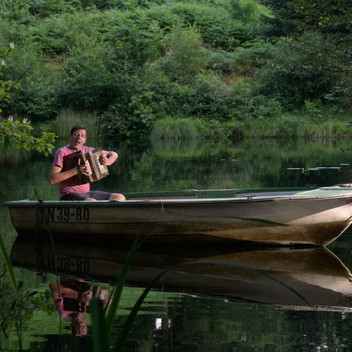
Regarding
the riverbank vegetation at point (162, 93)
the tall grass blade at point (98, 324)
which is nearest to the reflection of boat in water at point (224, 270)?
the tall grass blade at point (98, 324)

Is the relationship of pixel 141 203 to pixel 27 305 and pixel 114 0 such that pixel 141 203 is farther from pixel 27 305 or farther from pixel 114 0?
pixel 114 0

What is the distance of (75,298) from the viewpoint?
14.3ft

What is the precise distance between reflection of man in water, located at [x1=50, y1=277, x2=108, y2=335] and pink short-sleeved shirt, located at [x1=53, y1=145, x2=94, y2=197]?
6.03 ft

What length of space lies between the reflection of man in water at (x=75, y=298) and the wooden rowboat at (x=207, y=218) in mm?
1229

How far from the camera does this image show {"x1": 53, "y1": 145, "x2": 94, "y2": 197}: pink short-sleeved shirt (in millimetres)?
6547

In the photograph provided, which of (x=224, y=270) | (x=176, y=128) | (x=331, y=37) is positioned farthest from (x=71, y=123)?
(x=224, y=270)

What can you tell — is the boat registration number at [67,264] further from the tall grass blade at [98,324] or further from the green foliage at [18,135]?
the tall grass blade at [98,324]

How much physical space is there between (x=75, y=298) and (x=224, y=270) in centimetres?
143

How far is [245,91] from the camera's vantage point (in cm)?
2719

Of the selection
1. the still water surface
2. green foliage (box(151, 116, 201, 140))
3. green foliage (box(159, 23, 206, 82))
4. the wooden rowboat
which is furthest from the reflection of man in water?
green foliage (box(159, 23, 206, 82))

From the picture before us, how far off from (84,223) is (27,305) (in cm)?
251

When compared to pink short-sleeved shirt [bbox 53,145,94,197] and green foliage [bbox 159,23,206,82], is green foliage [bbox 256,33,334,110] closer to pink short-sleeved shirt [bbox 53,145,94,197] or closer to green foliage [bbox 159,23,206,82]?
green foliage [bbox 159,23,206,82]

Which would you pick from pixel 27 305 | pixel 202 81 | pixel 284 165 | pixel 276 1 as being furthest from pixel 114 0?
pixel 27 305

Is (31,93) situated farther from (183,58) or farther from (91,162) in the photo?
Result: (91,162)
